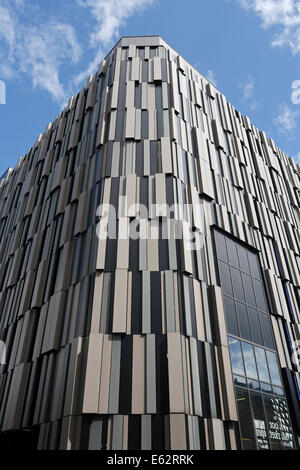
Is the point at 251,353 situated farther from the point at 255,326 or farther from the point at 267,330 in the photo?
the point at 267,330

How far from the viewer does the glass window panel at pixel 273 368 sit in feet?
62.1

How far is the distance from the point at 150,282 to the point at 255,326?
24.8ft

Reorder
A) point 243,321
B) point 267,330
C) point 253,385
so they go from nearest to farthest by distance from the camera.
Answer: point 253,385 < point 243,321 < point 267,330

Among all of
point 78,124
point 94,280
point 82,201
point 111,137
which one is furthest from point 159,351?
point 78,124

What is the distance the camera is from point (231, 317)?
61.0ft

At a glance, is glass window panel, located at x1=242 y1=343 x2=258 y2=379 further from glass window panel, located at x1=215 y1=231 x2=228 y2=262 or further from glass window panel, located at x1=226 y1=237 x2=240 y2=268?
glass window panel, located at x1=215 y1=231 x2=228 y2=262

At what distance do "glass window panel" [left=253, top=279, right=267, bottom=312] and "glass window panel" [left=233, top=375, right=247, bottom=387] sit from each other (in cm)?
544

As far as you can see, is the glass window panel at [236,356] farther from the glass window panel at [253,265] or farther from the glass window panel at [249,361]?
the glass window panel at [253,265]

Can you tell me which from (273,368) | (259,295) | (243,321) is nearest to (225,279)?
(243,321)

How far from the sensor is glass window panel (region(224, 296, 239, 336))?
18156 millimetres

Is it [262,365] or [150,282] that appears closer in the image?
[150,282]

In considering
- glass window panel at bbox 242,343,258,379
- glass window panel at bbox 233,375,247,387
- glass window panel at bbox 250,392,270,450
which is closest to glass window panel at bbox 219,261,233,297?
glass window panel at bbox 242,343,258,379

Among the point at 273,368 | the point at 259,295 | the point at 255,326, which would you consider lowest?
the point at 273,368

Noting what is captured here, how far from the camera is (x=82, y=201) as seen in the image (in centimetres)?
2123
